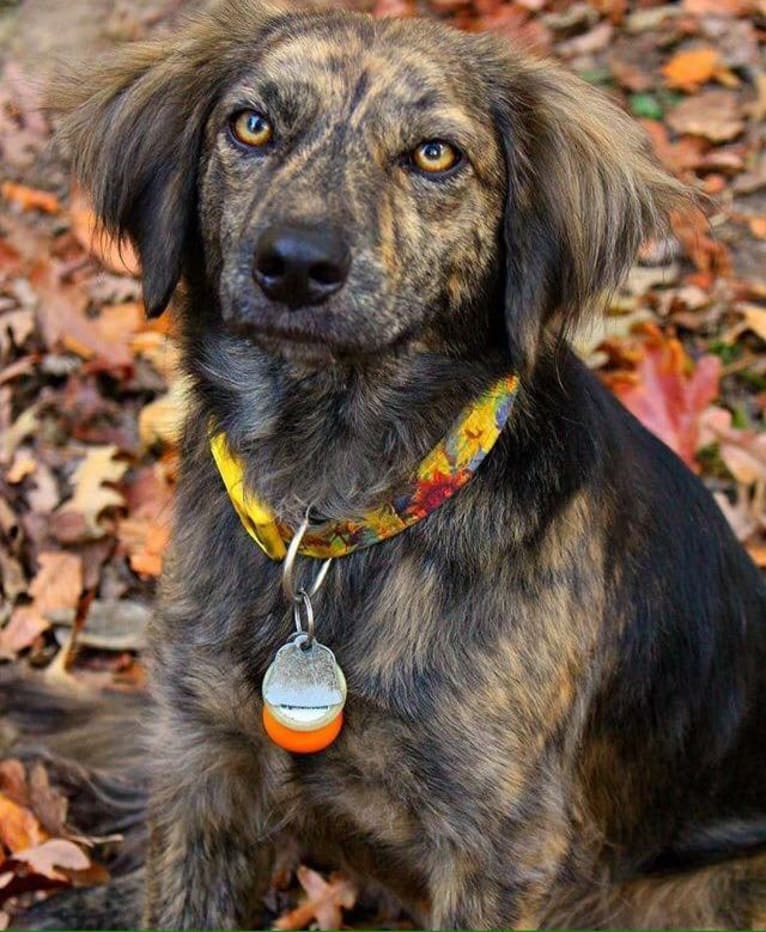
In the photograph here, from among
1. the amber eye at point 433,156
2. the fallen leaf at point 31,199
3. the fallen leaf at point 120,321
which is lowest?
the fallen leaf at point 120,321

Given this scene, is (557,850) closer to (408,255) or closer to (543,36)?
(408,255)

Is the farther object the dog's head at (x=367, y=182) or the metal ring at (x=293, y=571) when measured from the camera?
the metal ring at (x=293, y=571)

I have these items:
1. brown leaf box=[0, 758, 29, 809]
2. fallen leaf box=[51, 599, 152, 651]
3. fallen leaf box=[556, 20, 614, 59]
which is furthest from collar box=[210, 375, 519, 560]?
fallen leaf box=[556, 20, 614, 59]

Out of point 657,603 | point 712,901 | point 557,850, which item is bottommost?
point 712,901

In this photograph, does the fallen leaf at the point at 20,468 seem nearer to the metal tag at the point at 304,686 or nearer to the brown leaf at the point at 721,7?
the metal tag at the point at 304,686

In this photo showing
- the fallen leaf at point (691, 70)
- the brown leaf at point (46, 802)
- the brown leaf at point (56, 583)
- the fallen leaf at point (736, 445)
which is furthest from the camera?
the fallen leaf at point (691, 70)

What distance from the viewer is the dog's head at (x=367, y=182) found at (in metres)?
2.77

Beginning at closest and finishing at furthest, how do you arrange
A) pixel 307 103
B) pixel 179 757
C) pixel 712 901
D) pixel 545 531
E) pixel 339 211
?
pixel 339 211 < pixel 307 103 < pixel 545 531 < pixel 179 757 < pixel 712 901

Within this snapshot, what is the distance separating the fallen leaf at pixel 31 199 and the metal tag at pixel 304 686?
12.2 feet

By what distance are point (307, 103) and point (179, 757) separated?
1.45 m

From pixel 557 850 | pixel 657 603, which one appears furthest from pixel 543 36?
pixel 557 850

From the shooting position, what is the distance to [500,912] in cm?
315

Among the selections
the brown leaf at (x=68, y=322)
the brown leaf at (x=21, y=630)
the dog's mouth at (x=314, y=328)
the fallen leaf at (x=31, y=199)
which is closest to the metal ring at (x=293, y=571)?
the dog's mouth at (x=314, y=328)

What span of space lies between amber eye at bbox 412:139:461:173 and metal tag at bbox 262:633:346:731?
966 mm
